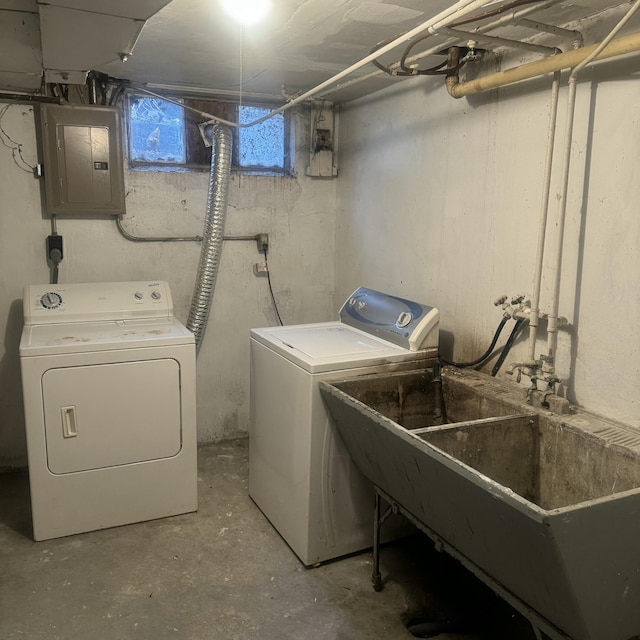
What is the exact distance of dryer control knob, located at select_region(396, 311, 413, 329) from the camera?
2.51 metres

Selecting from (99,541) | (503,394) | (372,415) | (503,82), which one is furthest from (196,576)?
(503,82)

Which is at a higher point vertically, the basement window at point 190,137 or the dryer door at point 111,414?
the basement window at point 190,137

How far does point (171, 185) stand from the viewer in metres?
3.32

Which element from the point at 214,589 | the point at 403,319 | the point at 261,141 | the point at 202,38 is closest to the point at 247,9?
the point at 202,38

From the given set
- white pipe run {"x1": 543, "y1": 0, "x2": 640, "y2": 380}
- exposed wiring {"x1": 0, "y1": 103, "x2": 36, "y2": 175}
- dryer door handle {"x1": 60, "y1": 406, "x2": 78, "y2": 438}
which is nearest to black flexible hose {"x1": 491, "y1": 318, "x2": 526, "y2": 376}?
white pipe run {"x1": 543, "y1": 0, "x2": 640, "y2": 380}

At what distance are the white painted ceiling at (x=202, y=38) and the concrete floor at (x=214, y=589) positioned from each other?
1.94m

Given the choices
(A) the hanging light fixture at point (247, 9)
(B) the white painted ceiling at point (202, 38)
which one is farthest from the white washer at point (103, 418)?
(A) the hanging light fixture at point (247, 9)

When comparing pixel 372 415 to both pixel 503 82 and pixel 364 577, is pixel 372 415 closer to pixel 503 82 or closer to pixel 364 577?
pixel 364 577

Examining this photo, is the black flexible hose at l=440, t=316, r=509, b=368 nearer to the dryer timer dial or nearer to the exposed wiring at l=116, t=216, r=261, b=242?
the exposed wiring at l=116, t=216, r=261, b=242

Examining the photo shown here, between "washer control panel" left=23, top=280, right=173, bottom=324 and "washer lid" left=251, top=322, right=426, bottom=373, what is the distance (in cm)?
67

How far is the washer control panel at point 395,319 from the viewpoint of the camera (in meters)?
2.45

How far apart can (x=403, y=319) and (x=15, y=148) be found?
2178 mm

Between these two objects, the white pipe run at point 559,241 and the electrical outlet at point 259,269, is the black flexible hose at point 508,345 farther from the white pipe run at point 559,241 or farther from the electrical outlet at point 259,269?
the electrical outlet at point 259,269

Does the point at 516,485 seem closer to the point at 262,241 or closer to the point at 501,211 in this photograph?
the point at 501,211
